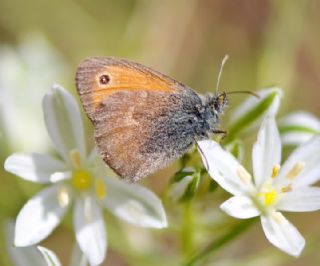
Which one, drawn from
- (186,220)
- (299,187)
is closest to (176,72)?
(186,220)

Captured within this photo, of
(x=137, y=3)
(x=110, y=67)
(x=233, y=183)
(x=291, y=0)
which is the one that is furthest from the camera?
(x=137, y=3)

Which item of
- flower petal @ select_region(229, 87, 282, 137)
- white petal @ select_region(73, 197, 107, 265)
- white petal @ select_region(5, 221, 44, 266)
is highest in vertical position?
flower petal @ select_region(229, 87, 282, 137)

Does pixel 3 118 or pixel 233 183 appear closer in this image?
pixel 233 183

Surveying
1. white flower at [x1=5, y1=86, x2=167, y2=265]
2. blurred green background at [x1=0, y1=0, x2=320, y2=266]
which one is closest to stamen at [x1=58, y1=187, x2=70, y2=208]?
white flower at [x1=5, y1=86, x2=167, y2=265]

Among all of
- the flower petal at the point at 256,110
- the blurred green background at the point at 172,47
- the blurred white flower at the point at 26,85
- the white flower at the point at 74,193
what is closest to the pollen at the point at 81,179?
the white flower at the point at 74,193

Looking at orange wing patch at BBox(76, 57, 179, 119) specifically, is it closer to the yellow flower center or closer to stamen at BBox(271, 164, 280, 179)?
the yellow flower center

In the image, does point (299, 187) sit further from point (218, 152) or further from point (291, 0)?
point (291, 0)
